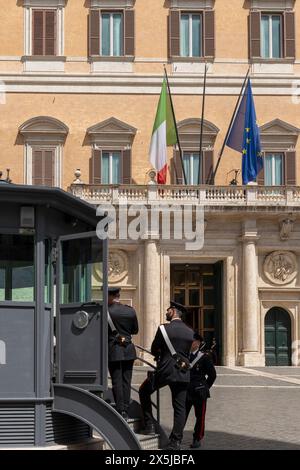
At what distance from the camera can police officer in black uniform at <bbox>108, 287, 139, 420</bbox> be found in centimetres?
1159

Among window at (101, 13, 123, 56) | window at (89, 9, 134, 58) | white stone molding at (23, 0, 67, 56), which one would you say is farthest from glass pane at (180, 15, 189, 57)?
white stone molding at (23, 0, 67, 56)

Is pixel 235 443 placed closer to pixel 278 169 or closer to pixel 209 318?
pixel 209 318

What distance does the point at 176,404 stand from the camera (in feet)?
39.2

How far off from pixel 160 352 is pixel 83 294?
178 centimetres

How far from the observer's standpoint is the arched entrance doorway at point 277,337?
35.3 metres

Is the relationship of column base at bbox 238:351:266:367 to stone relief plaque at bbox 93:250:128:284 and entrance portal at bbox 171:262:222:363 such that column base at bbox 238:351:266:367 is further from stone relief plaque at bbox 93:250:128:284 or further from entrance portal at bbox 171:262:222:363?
stone relief plaque at bbox 93:250:128:284

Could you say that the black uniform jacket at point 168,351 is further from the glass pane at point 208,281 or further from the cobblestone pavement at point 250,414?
the glass pane at point 208,281

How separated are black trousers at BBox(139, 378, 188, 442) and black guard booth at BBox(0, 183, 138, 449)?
5.04ft

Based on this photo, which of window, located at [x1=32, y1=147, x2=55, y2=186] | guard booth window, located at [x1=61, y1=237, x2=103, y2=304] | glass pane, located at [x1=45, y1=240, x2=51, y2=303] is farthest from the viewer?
window, located at [x1=32, y1=147, x2=55, y2=186]

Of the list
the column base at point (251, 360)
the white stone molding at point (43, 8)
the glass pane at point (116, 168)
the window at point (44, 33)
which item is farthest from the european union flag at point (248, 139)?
the window at point (44, 33)

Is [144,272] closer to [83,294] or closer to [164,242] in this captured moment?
[164,242]

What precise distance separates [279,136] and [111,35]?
715 cm

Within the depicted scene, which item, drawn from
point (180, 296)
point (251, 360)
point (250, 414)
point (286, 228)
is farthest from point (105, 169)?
point (250, 414)

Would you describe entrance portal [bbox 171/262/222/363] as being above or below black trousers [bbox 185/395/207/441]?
above
